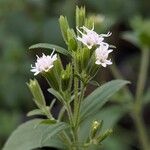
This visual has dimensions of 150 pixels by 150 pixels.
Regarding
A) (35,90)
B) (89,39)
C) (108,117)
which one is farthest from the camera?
(108,117)

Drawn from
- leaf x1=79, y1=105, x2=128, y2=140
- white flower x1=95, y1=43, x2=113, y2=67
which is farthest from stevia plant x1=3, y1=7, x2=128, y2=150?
leaf x1=79, y1=105, x2=128, y2=140

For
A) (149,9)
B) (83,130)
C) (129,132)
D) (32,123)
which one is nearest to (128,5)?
(149,9)

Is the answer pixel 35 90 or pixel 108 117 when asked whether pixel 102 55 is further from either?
pixel 108 117

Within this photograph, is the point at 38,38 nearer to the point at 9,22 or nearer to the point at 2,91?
the point at 9,22

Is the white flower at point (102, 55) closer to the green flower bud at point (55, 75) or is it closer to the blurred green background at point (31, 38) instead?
the green flower bud at point (55, 75)

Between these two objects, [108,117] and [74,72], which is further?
[108,117]

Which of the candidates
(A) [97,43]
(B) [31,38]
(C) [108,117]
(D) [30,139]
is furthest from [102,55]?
(B) [31,38]
